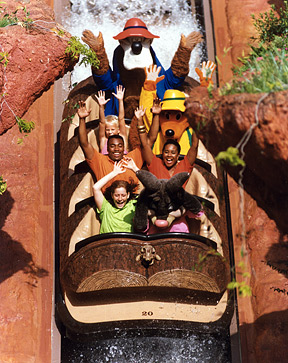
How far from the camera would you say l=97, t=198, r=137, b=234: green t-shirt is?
17.5 feet

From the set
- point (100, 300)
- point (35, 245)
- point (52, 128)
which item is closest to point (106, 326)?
point (100, 300)

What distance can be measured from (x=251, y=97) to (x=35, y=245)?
12.8 ft

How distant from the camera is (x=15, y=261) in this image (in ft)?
21.0

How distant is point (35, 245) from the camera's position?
6645mm

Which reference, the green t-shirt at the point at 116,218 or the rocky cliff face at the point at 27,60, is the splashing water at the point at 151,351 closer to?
the green t-shirt at the point at 116,218

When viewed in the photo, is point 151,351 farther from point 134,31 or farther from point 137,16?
point 137,16

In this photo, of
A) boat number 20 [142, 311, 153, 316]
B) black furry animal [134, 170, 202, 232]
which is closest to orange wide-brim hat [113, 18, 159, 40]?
black furry animal [134, 170, 202, 232]

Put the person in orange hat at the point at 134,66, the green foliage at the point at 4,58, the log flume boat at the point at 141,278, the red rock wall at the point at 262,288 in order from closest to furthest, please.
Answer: the green foliage at the point at 4,58
the log flume boat at the point at 141,278
the red rock wall at the point at 262,288
the person in orange hat at the point at 134,66

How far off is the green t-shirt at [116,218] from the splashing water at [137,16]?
380 centimetres

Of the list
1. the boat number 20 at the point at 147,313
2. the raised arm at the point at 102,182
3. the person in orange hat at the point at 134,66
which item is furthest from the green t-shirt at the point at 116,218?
the person in orange hat at the point at 134,66

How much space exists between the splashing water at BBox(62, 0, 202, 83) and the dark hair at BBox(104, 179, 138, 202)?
354 centimetres

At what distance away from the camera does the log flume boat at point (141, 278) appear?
198 inches

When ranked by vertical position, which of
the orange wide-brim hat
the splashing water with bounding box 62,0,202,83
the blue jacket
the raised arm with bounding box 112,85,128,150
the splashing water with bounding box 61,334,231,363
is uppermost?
the splashing water with bounding box 62,0,202,83

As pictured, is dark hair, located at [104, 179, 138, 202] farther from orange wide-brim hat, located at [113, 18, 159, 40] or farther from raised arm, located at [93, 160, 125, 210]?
orange wide-brim hat, located at [113, 18, 159, 40]
